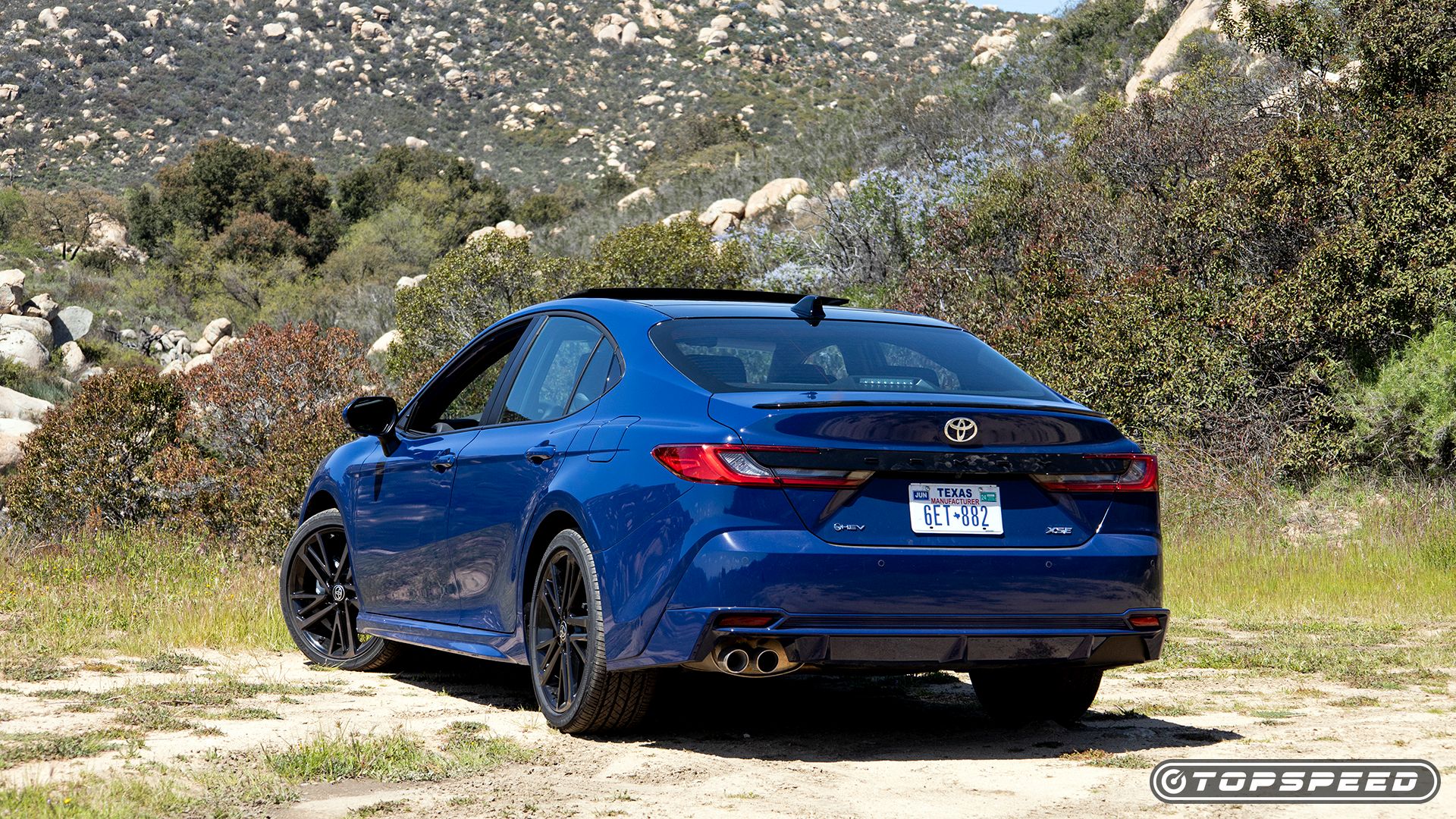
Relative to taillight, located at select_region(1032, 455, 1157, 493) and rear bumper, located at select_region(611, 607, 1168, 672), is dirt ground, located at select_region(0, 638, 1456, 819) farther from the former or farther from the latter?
taillight, located at select_region(1032, 455, 1157, 493)

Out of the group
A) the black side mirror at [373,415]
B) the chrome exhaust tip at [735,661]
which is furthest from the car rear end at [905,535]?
the black side mirror at [373,415]

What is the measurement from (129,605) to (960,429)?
237 inches

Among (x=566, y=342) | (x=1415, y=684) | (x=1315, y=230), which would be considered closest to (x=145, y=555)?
(x=566, y=342)

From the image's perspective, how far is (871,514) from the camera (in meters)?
4.93

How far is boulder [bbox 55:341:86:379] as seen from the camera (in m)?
37.5

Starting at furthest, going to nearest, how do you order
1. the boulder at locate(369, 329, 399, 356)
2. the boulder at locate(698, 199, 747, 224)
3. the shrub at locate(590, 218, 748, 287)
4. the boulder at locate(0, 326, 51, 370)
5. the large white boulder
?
the boulder at locate(698, 199, 747, 224) < the boulder at locate(0, 326, 51, 370) < the boulder at locate(369, 329, 399, 356) < the large white boulder < the shrub at locate(590, 218, 748, 287)

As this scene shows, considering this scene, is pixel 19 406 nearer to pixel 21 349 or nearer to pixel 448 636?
pixel 21 349

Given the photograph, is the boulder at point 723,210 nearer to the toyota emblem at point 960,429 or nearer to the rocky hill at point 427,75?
the rocky hill at point 427,75

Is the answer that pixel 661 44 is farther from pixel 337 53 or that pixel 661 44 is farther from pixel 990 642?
pixel 990 642

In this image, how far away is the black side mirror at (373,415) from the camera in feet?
23.1

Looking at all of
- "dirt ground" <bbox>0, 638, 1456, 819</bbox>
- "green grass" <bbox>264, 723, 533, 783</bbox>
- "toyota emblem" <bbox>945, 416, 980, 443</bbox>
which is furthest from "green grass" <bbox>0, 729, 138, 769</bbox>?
"toyota emblem" <bbox>945, 416, 980, 443</bbox>

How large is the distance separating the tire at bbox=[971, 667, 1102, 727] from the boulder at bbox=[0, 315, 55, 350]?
119 ft

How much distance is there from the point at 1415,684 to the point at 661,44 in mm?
71379
